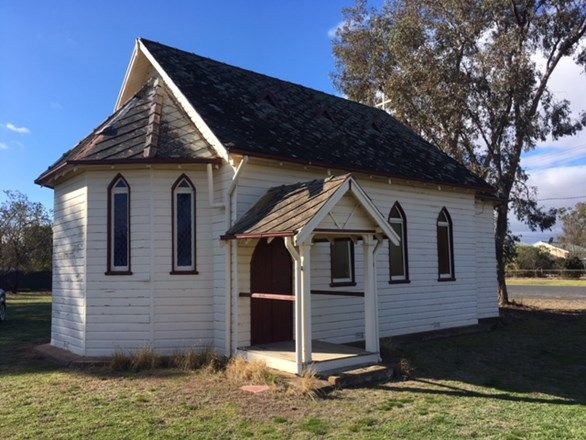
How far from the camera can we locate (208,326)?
1171 centimetres

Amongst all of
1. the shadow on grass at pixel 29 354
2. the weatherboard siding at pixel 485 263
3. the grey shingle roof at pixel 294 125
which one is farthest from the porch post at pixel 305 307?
the weatherboard siding at pixel 485 263

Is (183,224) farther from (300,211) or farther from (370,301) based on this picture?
(370,301)

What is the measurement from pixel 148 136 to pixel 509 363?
371 inches

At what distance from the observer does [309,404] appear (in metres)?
8.09

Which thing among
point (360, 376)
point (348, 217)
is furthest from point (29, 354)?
point (348, 217)

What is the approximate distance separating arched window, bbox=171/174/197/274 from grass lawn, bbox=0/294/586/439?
249cm

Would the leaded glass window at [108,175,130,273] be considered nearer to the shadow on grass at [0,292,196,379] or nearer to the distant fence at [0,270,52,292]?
the shadow on grass at [0,292,196,379]

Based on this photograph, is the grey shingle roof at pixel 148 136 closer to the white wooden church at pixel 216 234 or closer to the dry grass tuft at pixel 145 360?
the white wooden church at pixel 216 234

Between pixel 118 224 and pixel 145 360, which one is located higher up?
pixel 118 224

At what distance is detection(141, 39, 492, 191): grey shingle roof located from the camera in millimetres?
12508

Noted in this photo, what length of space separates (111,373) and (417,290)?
8686mm

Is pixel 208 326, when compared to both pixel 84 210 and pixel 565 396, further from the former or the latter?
pixel 565 396

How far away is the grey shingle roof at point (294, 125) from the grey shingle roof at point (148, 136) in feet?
1.80

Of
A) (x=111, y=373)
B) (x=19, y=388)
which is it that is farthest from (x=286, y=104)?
(x=19, y=388)
